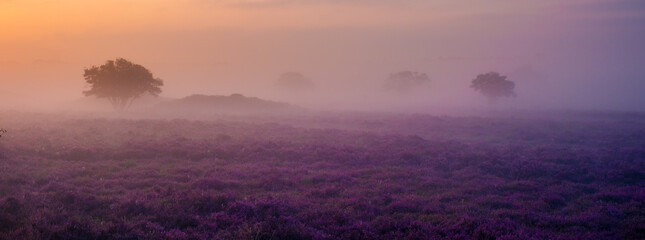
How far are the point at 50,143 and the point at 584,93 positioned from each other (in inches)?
7722

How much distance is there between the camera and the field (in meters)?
10.2

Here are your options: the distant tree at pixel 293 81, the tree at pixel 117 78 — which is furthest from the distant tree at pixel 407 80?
the tree at pixel 117 78

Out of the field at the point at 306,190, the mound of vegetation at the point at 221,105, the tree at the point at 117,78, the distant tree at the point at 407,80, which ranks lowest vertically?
the field at the point at 306,190

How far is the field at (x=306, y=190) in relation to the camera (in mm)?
10219

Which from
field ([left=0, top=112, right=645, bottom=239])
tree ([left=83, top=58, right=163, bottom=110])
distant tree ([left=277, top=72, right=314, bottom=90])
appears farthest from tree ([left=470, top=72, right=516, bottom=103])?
tree ([left=83, top=58, right=163, bottom=110])

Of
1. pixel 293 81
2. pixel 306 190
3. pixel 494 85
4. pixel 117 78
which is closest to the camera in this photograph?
pixel 306 190

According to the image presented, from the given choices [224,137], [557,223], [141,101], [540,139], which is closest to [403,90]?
[141,101]

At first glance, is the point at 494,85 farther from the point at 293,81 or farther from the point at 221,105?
the point at 293,81

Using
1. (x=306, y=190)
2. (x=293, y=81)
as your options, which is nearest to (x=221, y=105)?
(x=306, y=190)

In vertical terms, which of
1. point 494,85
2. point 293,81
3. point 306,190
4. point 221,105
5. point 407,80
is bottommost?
point 306,190

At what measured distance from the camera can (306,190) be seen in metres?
14.9

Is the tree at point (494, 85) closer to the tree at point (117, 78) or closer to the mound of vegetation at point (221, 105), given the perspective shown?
the mound of vegetation at point (221, 105)

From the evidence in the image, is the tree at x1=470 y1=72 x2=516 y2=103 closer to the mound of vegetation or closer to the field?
the mound of vegetation

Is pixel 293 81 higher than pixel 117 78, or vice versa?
pixel 293 81
